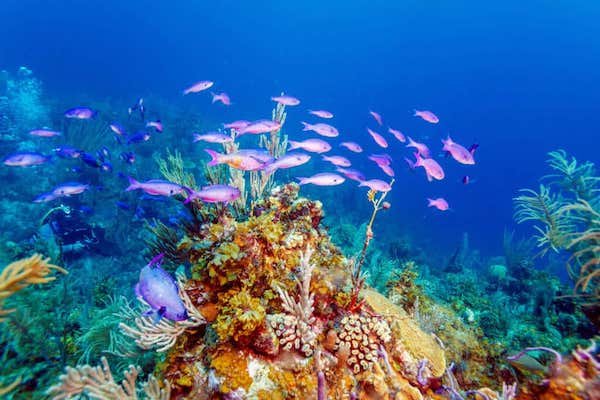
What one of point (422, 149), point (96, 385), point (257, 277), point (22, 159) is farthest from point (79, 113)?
point (422, 149)

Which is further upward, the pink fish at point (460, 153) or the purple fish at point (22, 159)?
the pink fish at point (460, 153)

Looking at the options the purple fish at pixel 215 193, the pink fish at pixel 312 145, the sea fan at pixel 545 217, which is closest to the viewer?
the purple fish at pixel 215 193

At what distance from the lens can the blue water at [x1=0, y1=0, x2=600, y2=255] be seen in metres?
74.7

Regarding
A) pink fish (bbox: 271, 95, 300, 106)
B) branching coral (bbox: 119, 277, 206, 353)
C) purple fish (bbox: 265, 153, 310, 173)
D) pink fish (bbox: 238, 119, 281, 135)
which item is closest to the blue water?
pink fish (bbox: 271, 95, 300, 106)

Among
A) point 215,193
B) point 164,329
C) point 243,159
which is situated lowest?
point 164,329

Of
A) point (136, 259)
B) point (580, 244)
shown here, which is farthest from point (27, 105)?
point (580, 244)

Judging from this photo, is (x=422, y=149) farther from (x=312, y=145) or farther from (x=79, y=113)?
(x=79, y=113)

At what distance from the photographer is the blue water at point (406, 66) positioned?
74688 millimetres

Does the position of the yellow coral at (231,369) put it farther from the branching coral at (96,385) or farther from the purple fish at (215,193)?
the purple fish at (215,193)

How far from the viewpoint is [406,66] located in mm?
133250

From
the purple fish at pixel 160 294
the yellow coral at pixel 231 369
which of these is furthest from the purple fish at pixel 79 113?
the yellow coral at pixel 231 369

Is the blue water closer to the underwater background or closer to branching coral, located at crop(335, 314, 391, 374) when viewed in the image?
the underwater background

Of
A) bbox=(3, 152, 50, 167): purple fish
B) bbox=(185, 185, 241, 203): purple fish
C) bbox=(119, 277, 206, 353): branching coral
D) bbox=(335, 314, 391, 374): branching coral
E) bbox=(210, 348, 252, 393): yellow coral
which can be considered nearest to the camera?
bbox=(210, 348, 252, 393): yellow coral

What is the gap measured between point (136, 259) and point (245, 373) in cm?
894
